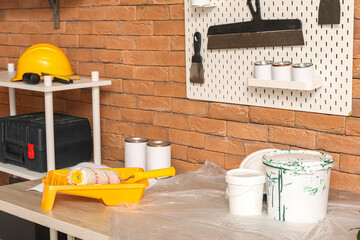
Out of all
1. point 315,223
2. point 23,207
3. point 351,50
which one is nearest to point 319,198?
point 315,223

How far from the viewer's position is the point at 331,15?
177 cm

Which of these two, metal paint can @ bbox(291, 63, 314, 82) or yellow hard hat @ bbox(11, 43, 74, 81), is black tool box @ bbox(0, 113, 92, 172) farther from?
metal paint can @ bbox(291, 63, 314, 82)

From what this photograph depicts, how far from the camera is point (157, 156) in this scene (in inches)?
84.7

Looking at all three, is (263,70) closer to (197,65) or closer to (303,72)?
(303,72)

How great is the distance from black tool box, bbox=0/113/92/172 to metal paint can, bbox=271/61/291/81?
40.7 inches

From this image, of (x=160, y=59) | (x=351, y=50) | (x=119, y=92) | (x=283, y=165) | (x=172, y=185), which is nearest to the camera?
(x=283, y=165)

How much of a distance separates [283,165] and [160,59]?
934 mm

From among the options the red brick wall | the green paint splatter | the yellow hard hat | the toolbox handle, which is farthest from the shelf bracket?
the green paint splatter

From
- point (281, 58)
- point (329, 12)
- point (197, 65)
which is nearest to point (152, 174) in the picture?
point (197, 65)

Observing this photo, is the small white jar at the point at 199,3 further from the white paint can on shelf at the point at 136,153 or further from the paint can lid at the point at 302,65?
the white paint can on shelf at the point at 136,153

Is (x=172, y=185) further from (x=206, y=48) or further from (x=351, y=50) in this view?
(x=351, y=50)

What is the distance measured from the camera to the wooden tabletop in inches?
63.7

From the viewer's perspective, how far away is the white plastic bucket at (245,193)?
164cm

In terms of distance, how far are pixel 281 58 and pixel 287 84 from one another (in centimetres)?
15
